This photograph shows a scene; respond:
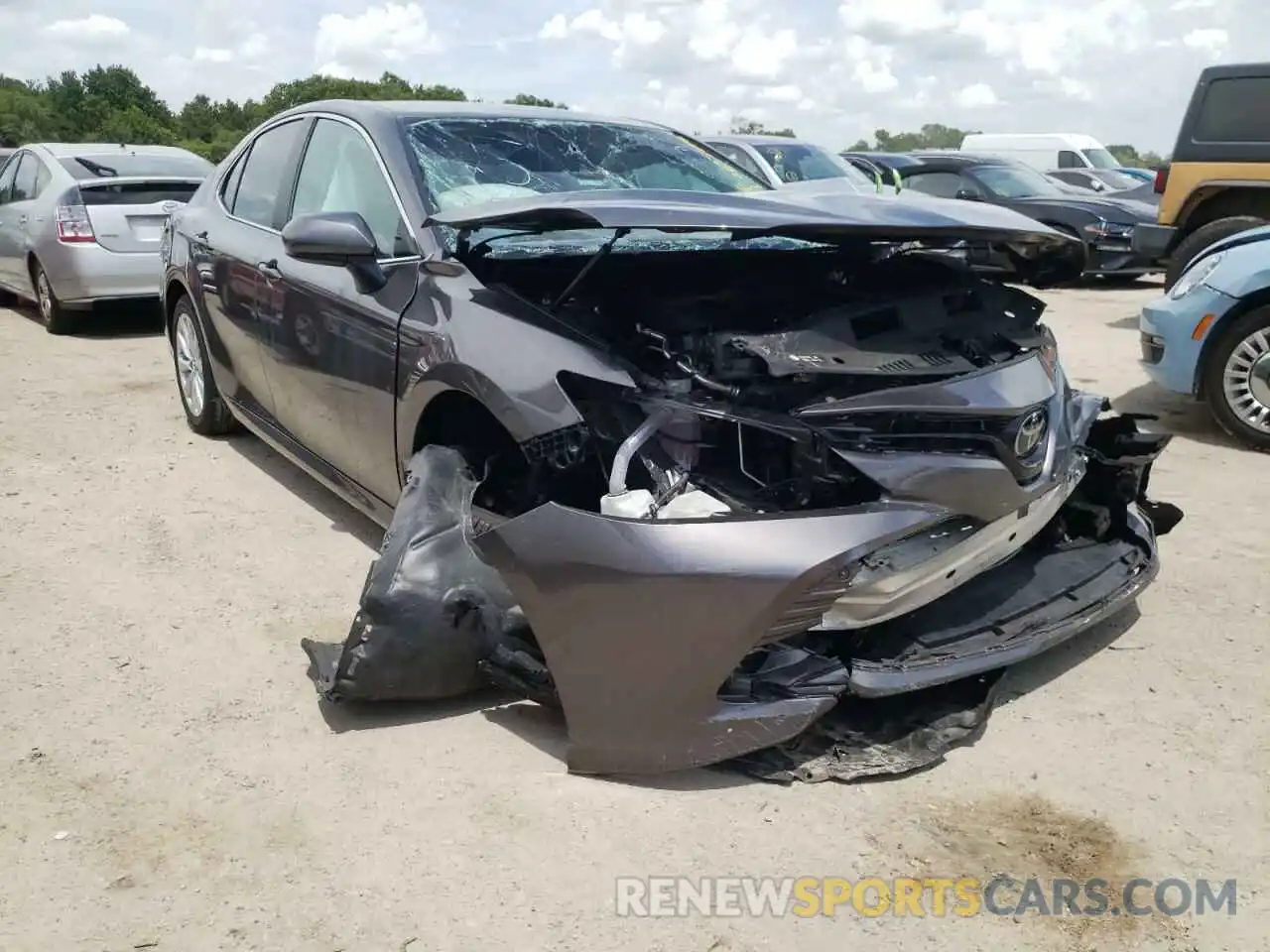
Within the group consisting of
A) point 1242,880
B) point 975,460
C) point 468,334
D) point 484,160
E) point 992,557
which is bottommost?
point 1242,880

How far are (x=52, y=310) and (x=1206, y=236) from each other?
31.5 ft

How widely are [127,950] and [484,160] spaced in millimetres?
2669

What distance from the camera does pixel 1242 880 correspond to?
2.44 m

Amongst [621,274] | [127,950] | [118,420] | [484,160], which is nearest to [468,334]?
[621,274]

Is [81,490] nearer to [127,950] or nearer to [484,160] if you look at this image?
[484,160]

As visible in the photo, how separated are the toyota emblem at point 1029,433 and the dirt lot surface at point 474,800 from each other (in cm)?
77

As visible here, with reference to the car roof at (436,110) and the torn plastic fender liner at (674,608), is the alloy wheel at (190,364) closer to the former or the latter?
the car roof at (436,110)

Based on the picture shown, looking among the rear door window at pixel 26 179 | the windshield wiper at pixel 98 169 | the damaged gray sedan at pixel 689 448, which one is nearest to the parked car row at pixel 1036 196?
the windshield wiper at pixel 98 169

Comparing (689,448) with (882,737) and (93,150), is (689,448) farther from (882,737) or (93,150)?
(93,150)

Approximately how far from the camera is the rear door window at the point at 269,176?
181 inches

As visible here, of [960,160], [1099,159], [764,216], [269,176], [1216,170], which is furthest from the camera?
[1099,159]

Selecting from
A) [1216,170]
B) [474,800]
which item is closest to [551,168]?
[474,800]

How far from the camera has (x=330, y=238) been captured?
339cm

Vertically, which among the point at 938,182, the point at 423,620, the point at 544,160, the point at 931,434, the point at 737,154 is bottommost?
the point at 423,620
